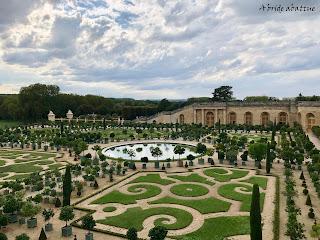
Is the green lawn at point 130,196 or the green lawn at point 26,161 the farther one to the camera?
the green lawn at point 26,161

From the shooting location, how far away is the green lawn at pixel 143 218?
73.2 ft

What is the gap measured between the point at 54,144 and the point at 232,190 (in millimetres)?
32315

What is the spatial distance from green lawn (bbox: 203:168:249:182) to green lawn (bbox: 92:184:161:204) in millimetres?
7304

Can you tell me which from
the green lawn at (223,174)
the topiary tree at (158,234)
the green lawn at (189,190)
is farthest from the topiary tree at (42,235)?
the green lawn at (223,174)

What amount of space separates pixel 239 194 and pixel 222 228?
24.2ft

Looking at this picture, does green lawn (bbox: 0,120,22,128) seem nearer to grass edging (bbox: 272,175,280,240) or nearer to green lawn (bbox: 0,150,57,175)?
green lawn (bbox: 0,150,57,175)

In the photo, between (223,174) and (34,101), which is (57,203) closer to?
(223,174)

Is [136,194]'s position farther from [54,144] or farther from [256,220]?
[54,144]

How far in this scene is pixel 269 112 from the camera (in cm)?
7994

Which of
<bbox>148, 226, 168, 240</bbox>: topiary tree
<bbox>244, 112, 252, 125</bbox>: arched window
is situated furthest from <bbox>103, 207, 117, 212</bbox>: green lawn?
<bbox>244, 112, 252, 125</bbox>: arched window

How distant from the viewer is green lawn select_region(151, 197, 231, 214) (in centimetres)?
2511

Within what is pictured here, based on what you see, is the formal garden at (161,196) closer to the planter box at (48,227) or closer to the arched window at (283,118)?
the planter box at (48,227)

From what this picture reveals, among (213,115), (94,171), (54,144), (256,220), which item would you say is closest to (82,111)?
(213,115)

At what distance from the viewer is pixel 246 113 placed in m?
83.4
